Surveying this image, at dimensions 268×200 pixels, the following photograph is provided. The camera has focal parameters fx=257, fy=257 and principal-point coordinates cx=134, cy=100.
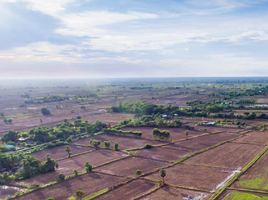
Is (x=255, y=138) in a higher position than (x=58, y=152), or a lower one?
higher

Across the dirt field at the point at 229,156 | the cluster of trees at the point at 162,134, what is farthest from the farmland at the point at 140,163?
the cluster of trees at the point at 162,134

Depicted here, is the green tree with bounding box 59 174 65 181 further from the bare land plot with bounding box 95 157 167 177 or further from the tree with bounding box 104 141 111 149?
the tree with bounding box 104 141 111 149

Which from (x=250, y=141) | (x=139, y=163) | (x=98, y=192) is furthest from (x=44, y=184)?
(x=250, y=141)

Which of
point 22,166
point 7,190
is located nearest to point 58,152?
point 22,166

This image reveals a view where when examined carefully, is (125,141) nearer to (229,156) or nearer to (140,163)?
(140,163)

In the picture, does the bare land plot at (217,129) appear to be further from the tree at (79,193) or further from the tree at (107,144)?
the tree at (79,193)

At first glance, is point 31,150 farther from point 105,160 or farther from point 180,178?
point 180,178
